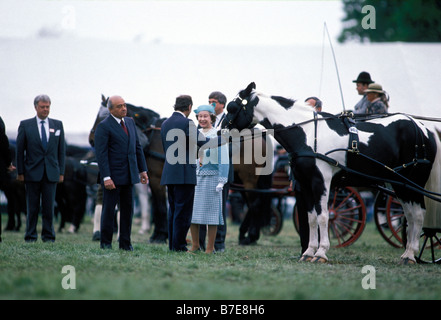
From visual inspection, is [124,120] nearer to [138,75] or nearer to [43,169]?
[43,169]

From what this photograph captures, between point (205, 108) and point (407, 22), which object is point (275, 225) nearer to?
point (205, 108)

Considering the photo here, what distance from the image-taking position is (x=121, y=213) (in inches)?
299

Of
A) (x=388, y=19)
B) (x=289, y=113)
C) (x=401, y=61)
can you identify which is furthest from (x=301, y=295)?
(x=388, y=19)

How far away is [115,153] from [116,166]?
0.55 ft

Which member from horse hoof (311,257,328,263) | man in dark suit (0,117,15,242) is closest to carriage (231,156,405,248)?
horse hoof (311,257,328,263)

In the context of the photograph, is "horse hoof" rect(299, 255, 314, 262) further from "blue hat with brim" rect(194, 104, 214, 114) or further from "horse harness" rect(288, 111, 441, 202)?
"blue hat with brim" rect(194, 104, 214, 114)

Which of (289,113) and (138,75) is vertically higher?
(138,75)

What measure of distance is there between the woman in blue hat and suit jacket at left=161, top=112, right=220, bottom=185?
0.30m

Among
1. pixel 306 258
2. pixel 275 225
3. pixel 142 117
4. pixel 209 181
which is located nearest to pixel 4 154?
pixel 142 117

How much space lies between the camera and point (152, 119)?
1037 centimetres

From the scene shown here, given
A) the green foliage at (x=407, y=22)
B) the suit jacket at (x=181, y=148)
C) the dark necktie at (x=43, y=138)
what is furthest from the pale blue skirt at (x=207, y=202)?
the green foliage at (x=407, y=22)
